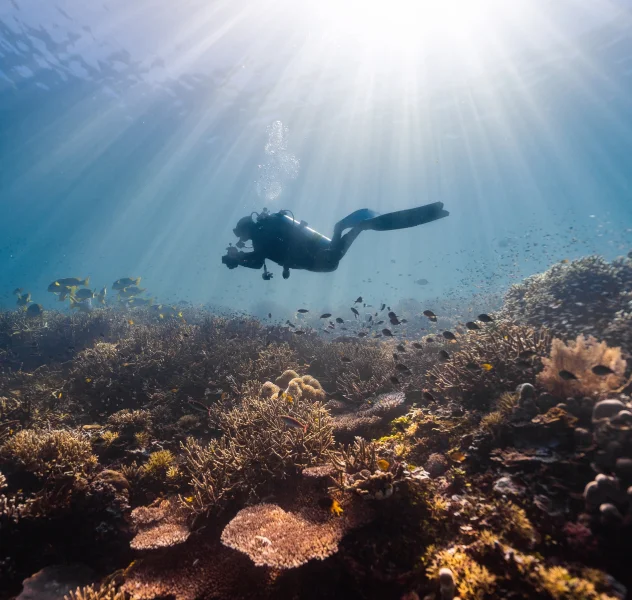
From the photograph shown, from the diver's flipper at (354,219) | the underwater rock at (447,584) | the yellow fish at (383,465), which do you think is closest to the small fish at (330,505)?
the yellow fish at (383,465)

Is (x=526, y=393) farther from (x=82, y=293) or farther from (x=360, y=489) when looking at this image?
(x=82, y=293)

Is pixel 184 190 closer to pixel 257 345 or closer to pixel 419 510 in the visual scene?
pixel 257 345

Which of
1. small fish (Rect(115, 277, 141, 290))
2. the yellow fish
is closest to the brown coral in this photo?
the yellow fish

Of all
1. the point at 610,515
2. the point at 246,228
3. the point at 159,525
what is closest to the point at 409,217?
the point at 246,228

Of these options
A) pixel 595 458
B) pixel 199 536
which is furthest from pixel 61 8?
pixel 595 458

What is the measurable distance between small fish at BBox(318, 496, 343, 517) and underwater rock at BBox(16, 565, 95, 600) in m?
2.93

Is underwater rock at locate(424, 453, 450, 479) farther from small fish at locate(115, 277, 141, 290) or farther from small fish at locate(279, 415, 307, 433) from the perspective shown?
→ small fish at locate(115, 277, 141, 290)

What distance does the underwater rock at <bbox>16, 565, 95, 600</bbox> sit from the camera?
3.53m

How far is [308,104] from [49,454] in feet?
117

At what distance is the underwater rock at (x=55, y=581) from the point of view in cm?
353

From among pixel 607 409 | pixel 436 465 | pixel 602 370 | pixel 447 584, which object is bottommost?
pixel 447 584

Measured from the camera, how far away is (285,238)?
812 centimetres

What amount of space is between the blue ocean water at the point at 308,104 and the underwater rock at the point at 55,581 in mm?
19230

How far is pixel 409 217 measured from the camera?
7918mm
